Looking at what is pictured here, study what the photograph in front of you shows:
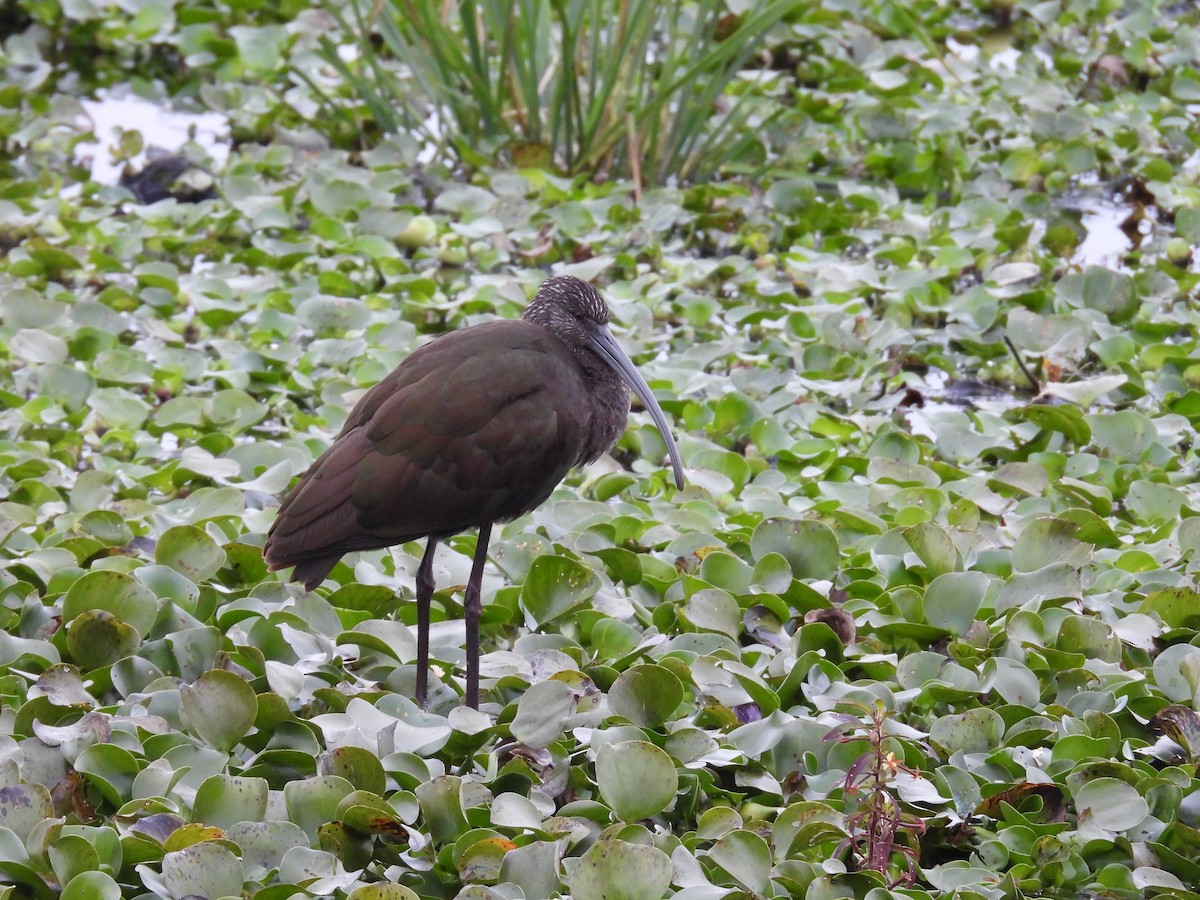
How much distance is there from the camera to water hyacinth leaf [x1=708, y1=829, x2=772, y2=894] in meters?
3.03

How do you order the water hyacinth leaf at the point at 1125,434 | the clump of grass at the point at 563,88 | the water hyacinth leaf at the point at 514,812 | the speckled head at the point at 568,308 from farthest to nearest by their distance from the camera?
the clump of grass at the point at 563,88 → the water hyacinth leaf at the point at 1125,434 → the speckled head at the point at 568,308 → the water hyacinth leaf at the point at 514,812

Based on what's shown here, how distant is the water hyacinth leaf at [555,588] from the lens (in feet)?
13.0

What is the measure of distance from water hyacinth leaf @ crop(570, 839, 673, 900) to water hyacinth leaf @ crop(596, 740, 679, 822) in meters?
0.30

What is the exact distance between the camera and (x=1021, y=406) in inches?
209

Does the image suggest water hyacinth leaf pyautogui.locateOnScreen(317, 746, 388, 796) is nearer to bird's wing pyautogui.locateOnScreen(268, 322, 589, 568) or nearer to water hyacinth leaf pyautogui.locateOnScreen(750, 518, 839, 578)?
bird's wing pyautogui.locateOnScreen(268, 322, 589, 568)

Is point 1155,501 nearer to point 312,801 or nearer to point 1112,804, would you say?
point 1112,804

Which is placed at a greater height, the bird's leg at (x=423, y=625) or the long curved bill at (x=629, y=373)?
the long curved bill at (x=629, y=373)

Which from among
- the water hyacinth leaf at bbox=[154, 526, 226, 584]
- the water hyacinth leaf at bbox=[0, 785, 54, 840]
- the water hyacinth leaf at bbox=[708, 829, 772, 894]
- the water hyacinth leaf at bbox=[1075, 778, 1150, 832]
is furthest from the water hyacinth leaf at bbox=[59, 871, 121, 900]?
the water hyacinth leaf at bbox=[1075, 778, 1150, 832]

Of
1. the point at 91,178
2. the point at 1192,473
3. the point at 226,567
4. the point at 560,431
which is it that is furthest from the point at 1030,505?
the point at 91,178

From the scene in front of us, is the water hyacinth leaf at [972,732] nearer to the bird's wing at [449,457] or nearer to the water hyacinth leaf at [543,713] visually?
the water hyacinth leaf at [543,713]

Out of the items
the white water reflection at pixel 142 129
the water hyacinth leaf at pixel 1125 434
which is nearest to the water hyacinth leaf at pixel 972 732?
the water hyacinth leaf at pixel 1125 434

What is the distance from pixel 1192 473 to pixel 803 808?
86.8 inches

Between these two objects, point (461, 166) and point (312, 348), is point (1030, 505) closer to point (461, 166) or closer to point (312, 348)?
point (312, 348)

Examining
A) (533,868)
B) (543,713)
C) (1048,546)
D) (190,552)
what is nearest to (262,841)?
(533,868)
